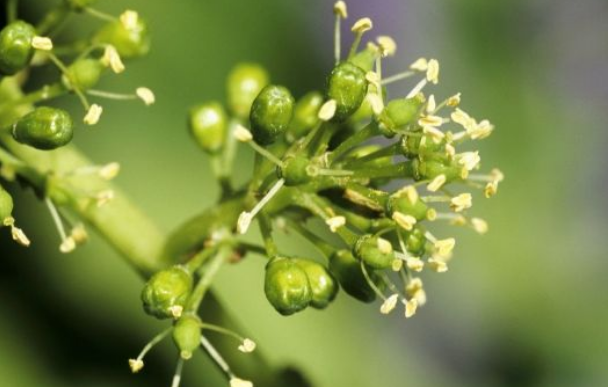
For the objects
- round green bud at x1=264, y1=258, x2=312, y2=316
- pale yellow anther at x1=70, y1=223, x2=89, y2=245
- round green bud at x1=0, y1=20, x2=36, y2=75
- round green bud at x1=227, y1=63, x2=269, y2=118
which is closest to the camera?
round green bud at x1=264, y1=258, x2=312, y2=316

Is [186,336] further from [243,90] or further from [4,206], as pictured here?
[243,90]

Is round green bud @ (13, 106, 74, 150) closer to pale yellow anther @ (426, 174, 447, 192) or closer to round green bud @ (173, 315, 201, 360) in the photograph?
round green bud @ (173, 315, 201, 360)

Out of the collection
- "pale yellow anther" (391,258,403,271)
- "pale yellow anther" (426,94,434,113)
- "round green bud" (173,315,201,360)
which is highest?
"pale yellow anther" (426,94,434,113)

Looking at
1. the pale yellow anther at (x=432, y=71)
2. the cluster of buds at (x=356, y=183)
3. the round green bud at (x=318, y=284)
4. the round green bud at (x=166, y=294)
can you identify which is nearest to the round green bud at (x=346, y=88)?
the cluster of buds at (x=356, y=183)

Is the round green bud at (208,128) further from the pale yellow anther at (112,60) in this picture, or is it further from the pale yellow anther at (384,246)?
the pale yellow anther at (384,246)

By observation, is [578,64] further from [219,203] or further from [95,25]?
[219,203]

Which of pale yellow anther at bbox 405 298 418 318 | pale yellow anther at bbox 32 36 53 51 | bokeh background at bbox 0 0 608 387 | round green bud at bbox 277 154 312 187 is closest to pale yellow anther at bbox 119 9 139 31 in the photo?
pale yellow anther at bbox 32 36 53 51
